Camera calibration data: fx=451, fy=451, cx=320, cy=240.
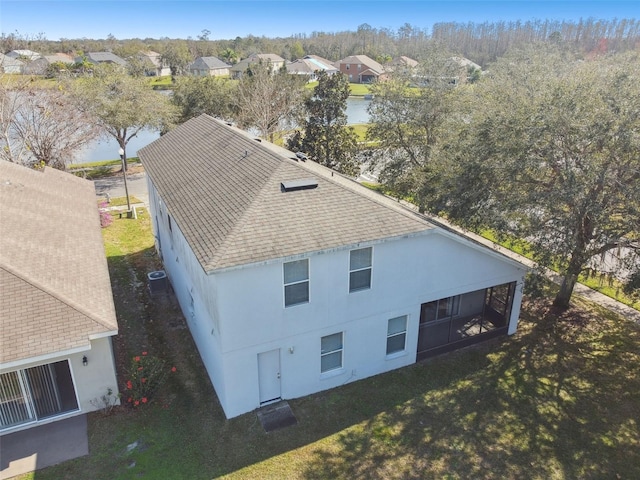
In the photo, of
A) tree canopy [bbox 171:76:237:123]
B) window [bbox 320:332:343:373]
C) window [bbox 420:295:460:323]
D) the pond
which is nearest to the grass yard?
window [bbox 320:332:343:373]

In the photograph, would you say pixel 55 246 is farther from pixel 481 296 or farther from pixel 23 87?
pixel 23 87

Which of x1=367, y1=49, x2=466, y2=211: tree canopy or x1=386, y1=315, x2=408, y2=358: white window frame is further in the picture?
x1=367, y1=49, x2=466, y2=211: tree canopy

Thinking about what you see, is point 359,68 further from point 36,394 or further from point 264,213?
point 36,394

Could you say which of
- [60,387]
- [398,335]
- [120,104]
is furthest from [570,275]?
[120,104]

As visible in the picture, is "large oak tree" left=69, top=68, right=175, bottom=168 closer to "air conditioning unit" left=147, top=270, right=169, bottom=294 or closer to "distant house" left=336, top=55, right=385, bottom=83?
"air conditioning unit" left=147, top=270, right=169, bottom=294

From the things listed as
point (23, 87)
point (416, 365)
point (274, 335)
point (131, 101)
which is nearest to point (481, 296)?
point (416, 365)

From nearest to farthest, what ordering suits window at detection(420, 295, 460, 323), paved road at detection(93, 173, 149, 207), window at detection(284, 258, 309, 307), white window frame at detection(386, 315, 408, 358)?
window at detection(284, 258, 309, 307), white window frame at detection(386, 315, 408, 358), window at detection(420, 295, 460, 323), paved road at detection(93, 173, 149, 207)

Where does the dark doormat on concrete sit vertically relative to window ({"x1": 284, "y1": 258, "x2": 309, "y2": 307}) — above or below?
below
